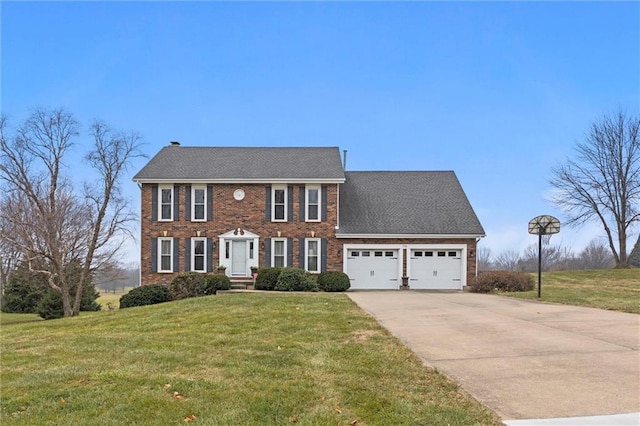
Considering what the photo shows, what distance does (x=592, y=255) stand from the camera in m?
57.9

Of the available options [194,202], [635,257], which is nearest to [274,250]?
[194,202]

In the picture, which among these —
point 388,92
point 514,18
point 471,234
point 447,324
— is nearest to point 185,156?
point 388,92

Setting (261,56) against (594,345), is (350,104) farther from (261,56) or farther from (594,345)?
(594,345)

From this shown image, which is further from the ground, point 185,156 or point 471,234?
point 185,156

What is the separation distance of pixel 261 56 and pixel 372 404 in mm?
14673

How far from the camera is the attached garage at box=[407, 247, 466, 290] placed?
76.6ft

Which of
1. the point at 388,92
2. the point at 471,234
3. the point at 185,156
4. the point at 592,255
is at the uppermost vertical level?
the point at 388,92

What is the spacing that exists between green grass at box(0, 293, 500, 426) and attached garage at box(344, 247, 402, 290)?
13537 millimetres

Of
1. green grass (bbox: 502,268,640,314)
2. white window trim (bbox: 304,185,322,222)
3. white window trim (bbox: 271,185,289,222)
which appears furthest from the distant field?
green grass (bbox: 502,268,640,314)

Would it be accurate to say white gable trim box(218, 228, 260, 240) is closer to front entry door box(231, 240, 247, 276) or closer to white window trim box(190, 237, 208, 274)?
front entry door box(231, 240, 247, 276)

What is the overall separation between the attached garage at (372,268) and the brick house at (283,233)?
0.05 m

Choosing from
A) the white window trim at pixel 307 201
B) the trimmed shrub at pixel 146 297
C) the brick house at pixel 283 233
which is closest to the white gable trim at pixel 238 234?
the brick house at pixel 283 233

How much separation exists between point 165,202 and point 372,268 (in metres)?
11.0

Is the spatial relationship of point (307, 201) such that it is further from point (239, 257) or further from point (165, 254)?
point (165, 254)
